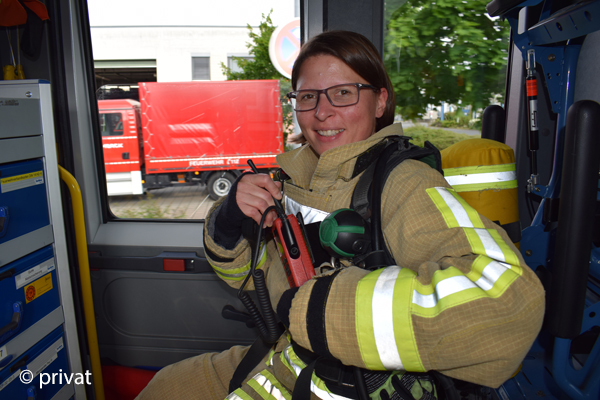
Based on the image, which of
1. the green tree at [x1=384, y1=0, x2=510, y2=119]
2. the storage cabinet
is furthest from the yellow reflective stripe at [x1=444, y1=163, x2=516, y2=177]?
the storage cabinet

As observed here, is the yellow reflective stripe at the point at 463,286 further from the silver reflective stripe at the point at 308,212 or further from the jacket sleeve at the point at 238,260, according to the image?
the jacket sleeve at the point at 238,260

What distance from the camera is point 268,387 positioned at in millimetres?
1273

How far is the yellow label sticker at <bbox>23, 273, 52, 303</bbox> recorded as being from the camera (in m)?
1.67

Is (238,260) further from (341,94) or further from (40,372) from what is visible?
(40,372)

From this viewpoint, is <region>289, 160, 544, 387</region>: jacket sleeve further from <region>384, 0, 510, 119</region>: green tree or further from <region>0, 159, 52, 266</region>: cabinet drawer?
<region>384, 0, 510, 119</region>: green tree

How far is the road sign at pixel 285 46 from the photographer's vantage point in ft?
7.66

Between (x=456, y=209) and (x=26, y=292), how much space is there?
5.88 ft

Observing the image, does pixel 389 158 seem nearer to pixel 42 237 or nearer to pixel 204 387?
pixel 204 387

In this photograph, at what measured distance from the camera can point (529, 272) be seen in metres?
0.80

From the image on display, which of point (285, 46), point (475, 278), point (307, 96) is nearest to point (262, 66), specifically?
point (285, 46)

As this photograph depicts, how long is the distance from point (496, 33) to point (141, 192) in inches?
106

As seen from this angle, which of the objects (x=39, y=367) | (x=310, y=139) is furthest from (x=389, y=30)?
(x=39, y=367)

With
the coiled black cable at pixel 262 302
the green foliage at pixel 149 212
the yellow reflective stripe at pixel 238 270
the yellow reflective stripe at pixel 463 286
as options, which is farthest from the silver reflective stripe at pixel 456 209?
the green foliage at pixel 149 212

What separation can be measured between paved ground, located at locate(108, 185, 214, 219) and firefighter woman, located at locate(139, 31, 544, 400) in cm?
142
